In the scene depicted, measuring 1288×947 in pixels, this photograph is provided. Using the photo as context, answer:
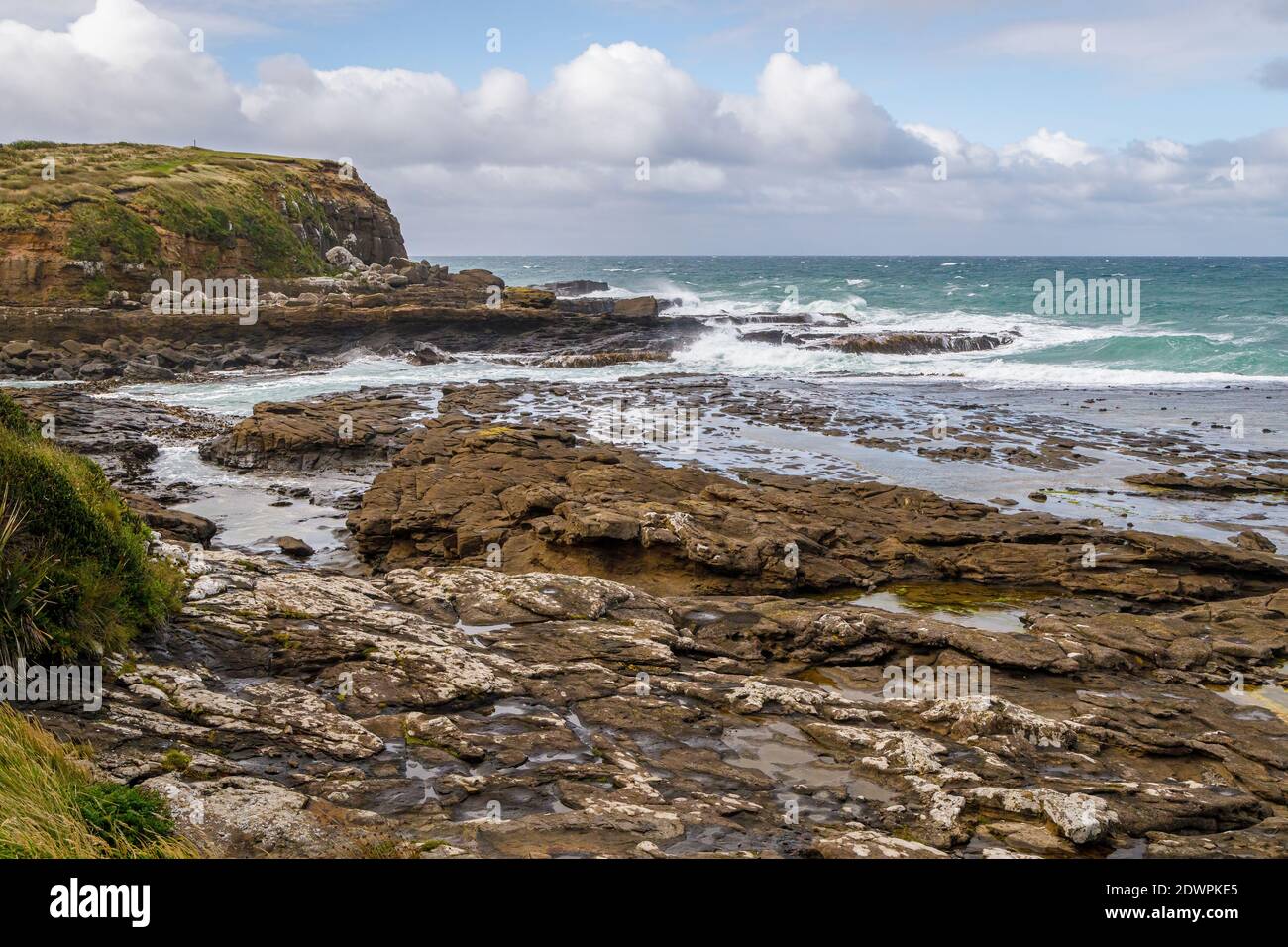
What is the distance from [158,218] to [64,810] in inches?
2156

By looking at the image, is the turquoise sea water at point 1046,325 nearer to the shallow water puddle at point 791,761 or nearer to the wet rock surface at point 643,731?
the wet rock surface at point 643,731

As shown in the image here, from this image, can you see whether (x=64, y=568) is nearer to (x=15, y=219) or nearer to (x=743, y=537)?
(x=743, y=537)

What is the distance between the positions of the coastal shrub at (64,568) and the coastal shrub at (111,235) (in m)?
45.0

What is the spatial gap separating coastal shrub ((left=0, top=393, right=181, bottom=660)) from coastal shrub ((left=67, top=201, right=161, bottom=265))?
45.0 metres

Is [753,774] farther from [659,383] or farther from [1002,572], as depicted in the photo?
[659,383]

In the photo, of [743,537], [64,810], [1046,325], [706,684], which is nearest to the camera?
[64,810]

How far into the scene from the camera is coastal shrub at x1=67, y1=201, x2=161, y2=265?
46375mm

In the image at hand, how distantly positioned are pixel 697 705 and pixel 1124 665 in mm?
5333

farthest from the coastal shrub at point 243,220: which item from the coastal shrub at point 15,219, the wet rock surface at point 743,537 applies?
the wet rock surface at point 743,537

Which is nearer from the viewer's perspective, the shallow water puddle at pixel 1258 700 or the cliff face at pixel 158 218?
the shallow water puddle at pixel 1258 700

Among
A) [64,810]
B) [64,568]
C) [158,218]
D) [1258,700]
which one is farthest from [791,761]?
[158,218]

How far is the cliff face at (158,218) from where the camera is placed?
4547 cm

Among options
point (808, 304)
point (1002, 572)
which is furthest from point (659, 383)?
point (808, 304)

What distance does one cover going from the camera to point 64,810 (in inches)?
193
